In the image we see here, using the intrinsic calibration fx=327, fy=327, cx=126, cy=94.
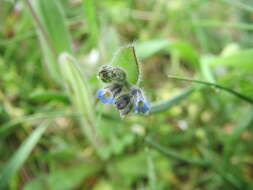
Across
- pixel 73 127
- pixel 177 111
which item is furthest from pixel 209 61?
pixel 73 127

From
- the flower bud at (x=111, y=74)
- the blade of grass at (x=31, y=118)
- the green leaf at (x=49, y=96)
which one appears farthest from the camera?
the blade of grass at (x=31, y=118)

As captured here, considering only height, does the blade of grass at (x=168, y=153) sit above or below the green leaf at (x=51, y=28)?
below

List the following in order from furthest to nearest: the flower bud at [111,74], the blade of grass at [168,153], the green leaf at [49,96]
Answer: the green leaf at [49,96] < the blade of grass at [168,153] < the flower bud at [111,74]

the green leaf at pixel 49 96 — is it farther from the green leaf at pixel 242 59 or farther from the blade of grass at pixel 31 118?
the green leaf at pixel 242 59

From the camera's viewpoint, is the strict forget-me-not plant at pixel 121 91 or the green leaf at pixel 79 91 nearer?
the strict forget-me-not plant at pixel 121 91

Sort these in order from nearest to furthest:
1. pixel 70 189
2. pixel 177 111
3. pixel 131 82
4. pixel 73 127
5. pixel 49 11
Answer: pixel 131 82, pixel 49 11, pixel 70 189, pixel 177 111, pixel 73 127

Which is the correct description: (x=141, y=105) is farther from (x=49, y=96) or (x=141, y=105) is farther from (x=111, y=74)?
(x=49, y=96)

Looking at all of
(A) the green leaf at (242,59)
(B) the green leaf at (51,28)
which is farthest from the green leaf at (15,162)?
(A) the green leaf at (242,59)

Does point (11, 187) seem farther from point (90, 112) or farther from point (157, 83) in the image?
point (157, 83)
